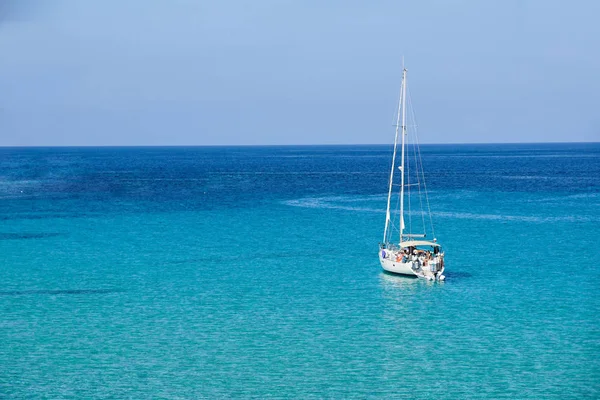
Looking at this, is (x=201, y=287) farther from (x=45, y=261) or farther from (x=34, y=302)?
(x=45, y=261)

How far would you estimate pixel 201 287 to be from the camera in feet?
180

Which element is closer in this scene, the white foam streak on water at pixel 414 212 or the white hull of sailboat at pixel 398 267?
the white hull of sailboat at pixel 398 267

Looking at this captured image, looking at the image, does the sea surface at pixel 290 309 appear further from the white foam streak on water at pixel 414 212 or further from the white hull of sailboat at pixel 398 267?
the white hull of sailboat at pixel 398 267

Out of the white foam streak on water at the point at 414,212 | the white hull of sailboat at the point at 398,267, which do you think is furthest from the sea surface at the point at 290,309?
the white hull of sailboat at the point at 398,267

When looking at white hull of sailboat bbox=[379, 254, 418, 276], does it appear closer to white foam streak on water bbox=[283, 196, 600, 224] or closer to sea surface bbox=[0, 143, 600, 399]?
sea surface bbox=[0, 143, 600, 399]

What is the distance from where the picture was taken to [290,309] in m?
48.8

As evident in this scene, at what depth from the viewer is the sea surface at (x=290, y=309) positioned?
3669cm

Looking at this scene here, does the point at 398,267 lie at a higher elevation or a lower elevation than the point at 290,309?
higher

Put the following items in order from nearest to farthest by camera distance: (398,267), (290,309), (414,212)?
1. (290,309)
2. (398,267)
3. (414,212)

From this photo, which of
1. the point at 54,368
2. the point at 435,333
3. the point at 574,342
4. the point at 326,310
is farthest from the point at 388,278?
the point at 54,368

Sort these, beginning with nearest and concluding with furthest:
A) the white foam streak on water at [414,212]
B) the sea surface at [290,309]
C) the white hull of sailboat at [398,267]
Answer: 1. the sea surface at [290,309]
2. the white hull of sailboat at [398,267]
3. the white foam streak on water at [414,212]

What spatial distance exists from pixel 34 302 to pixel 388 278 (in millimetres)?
23604

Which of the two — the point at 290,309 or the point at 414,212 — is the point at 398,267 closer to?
the point at 290,309

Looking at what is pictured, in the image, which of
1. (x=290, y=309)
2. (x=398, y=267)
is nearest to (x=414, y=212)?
(x=398, y=267)
